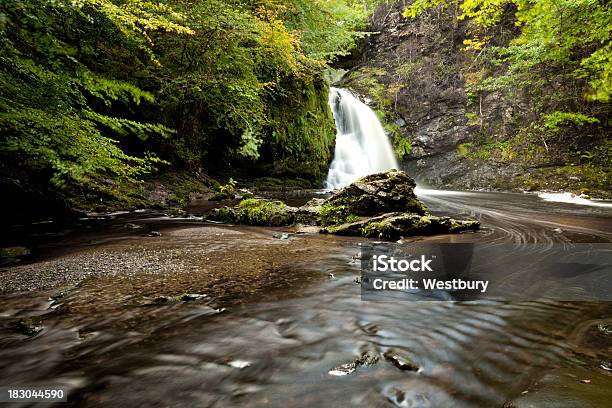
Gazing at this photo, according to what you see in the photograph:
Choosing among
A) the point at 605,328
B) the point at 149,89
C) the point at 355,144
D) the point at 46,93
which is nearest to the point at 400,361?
the point at 605,328

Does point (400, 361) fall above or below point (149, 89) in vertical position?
below

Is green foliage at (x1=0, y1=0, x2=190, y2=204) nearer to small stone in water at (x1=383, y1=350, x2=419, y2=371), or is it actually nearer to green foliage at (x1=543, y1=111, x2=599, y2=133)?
small stone in water at (x1=383, y1=350, x2=419, y2=371)

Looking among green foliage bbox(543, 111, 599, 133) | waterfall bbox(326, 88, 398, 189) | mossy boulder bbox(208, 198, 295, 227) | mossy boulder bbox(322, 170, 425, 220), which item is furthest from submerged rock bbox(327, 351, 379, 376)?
green foliage bbox(543, 111, 599, 133)

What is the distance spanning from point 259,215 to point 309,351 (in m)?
5.07

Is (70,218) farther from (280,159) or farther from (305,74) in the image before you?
(305,74)

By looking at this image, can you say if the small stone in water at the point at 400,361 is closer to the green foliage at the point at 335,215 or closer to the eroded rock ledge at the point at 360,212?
the eroded rock ledge at the point at 360,212

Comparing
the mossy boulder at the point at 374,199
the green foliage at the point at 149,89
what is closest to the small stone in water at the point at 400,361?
the green foliage at the point at 149,89

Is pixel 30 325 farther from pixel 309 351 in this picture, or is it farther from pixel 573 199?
pixel 573 199

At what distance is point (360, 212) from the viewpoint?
654cm

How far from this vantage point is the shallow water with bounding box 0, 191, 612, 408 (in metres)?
1.52

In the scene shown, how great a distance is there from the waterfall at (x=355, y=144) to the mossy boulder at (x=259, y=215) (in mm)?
8993

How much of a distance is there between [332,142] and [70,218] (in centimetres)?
1224

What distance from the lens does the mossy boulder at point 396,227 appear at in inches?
209

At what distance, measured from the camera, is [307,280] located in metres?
3.21
